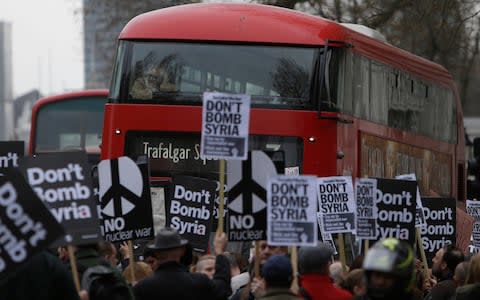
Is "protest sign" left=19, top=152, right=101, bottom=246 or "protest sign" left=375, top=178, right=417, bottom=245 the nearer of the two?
"protest sign" left=19, top=152, right=101, bottom=246

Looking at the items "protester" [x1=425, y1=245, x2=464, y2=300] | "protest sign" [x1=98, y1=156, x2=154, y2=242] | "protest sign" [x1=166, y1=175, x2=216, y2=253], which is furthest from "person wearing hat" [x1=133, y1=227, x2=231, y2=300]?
"protest sign" [x1=166, y1=175, x2=216, y2=253]

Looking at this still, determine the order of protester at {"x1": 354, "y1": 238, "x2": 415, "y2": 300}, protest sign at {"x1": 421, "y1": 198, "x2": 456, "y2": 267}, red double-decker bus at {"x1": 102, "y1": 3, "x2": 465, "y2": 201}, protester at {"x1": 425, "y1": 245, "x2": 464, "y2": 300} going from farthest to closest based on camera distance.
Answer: red double-decker bus at {"x1": 102, "y1": 3, "x2": 465, "y2": 201}, protest sign at {"x1": 421, "y1": 198, "x2": 456, "y2": 267}, protester at {"x1": 425, "y1": 245, "x2": 464, "y2": 300}, protester at {"x1": 354, "y1": 238, "x2": 415, "y2": 300}

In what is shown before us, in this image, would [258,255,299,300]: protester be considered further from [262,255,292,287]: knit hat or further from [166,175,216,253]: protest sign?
[166,175,216,253]: protest sign

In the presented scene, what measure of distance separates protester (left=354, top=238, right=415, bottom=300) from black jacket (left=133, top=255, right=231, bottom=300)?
207 cm

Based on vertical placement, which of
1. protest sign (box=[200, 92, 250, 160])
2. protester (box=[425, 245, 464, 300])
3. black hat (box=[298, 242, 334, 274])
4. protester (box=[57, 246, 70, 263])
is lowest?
protester (box=[425, 245, 464, 300])

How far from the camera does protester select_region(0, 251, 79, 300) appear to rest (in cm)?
840

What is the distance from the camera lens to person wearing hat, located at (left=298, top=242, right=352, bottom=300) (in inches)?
375

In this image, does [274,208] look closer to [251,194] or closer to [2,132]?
[251,194]

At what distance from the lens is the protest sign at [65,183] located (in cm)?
982

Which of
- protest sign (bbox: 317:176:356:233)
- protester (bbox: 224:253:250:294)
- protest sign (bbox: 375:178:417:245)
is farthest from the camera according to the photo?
protest sign (bbox: 317:176:356:233)

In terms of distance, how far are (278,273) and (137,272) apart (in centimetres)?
292

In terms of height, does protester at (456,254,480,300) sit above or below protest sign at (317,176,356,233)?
below

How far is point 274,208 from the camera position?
33.7 ft

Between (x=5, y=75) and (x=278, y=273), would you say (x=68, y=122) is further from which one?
(x=5, y=75)
